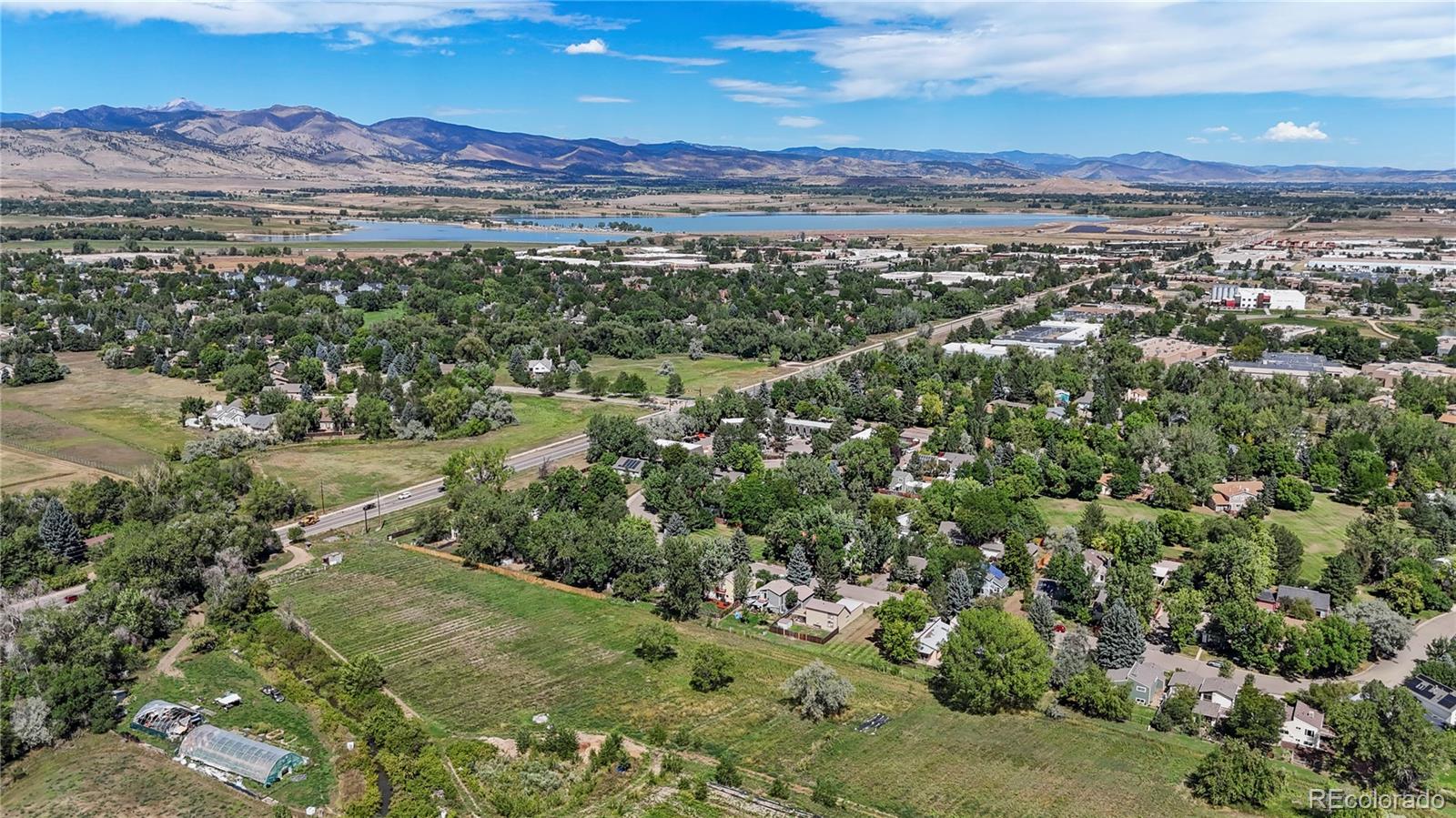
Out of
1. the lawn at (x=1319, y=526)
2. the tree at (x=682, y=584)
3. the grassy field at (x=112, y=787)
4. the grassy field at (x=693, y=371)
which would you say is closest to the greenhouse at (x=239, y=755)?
the grassy field at (x=112, y=787)

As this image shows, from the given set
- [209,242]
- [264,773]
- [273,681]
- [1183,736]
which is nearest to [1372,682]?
[1183,736]

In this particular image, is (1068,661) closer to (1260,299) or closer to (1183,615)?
(1183,615)

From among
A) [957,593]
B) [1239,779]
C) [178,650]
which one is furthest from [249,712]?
[1239,779]

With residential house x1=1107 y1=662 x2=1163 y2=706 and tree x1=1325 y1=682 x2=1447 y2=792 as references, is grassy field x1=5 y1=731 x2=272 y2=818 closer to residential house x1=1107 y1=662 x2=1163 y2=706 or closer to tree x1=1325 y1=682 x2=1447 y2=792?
residential house x1=1107 y1=662 x2=1163 y2=706

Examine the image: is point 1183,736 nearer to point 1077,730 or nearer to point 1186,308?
point 1077,730

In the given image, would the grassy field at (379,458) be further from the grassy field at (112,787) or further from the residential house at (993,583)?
the residential house at (993,583)

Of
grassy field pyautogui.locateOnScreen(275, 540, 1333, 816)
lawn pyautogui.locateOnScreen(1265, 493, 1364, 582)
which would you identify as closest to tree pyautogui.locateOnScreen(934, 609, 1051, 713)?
grassy field pyautogui.locateOnScreen(275, 540, 1333, 816)
